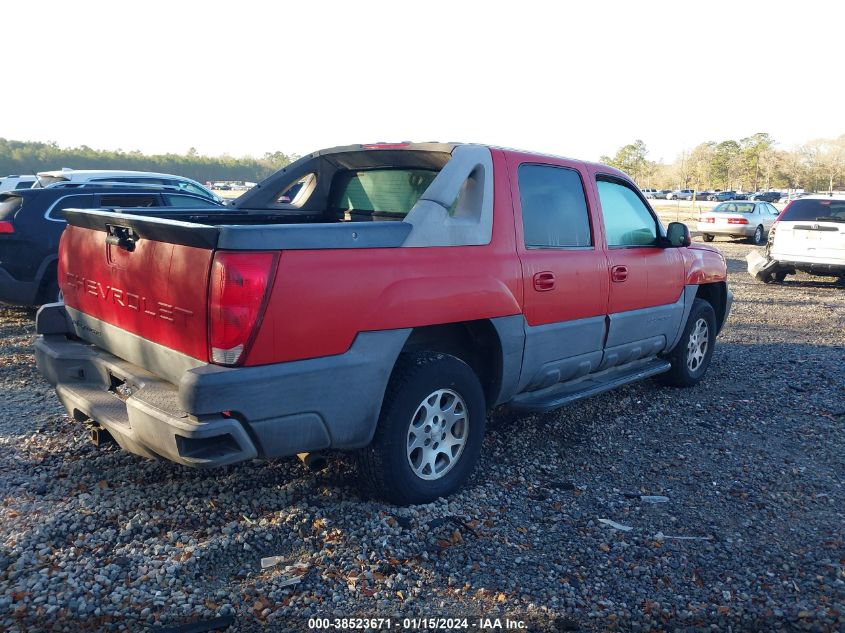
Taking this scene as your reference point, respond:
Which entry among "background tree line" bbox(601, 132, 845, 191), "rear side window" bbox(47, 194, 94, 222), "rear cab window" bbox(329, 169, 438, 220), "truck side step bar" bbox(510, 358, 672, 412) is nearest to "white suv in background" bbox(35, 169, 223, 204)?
"rear side window" bbox(47, 194, 94, 222)

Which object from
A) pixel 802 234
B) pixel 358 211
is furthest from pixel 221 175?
pixel 358 211

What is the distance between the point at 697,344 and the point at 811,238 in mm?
8031

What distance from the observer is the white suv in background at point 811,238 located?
41.0ft

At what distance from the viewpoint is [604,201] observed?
506 centimetres

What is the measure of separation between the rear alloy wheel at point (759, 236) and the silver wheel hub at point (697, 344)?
1882cm

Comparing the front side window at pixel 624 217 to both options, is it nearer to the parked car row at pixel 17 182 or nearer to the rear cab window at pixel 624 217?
the rear cab window at pixel 624 217

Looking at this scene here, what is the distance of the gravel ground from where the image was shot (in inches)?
114

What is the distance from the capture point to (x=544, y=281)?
426cm

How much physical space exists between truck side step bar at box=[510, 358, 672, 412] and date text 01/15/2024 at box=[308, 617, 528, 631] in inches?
65.7

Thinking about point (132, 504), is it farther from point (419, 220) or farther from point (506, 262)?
point (506, 262)

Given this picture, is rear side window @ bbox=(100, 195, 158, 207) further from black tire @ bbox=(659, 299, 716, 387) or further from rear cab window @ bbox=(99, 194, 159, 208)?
black tire @ bbox=(659, 299, 716, 387)

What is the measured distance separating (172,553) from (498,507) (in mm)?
1683

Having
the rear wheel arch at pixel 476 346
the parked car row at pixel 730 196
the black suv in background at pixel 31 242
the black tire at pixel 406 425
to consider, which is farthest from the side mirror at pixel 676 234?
the parked car row at pixel 730 196

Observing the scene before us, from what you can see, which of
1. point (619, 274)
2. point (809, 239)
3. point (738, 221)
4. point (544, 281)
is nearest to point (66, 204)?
point (544, 281)
